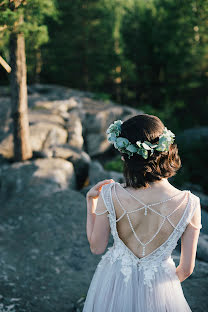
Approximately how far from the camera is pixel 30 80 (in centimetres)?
2127

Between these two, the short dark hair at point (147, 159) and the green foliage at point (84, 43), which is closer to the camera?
the short dark hair at point (147, 159)

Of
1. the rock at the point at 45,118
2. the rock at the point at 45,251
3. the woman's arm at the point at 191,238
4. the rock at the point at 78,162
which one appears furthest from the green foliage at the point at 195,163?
the woman's arm at the point at 191,238

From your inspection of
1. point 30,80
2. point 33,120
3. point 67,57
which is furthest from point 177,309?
point 30,80

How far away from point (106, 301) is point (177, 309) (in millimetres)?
541

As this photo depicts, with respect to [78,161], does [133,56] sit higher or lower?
higher

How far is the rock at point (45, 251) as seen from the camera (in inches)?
182

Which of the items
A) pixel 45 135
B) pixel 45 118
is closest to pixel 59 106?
pixel 45 118

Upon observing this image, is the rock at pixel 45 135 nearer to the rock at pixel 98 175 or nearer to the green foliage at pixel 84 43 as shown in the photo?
the rock at pixel 98 175

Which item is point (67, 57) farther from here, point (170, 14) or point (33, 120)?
point (33, 120)

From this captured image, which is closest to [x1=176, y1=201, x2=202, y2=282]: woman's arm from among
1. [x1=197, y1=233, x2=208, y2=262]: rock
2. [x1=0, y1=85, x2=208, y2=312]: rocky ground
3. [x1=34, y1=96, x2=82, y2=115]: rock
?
[x1=0, y1=85, x2=208, y2=312]: rocky ground

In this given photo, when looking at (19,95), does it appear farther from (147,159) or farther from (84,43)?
(84,43)

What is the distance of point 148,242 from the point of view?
7.72 ft

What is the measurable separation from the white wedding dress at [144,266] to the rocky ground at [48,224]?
1.84 m

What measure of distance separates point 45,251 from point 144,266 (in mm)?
3612
